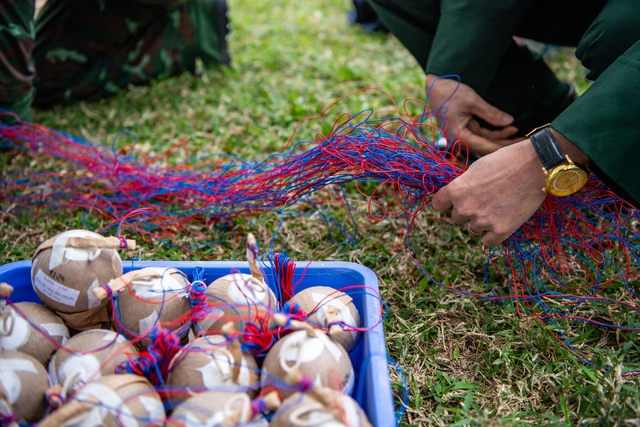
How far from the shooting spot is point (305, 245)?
1572 millimetres

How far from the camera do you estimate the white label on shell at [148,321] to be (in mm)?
1006

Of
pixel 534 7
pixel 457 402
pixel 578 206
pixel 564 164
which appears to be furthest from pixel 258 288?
pixel 534 7

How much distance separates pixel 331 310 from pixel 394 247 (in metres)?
0.61

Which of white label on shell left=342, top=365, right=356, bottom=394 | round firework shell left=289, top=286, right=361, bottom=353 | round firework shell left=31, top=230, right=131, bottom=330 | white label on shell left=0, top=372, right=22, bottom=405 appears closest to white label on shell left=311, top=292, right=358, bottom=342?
round firework shell left=289, top=286, right=361, bottom=353

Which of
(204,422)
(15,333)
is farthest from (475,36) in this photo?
(15,333)

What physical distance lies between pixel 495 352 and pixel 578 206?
48 cm

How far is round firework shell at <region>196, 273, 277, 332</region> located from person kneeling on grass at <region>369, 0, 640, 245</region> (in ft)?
1.59

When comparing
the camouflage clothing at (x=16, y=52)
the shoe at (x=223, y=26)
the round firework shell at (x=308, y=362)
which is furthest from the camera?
the shoe at (x=223, y=26)

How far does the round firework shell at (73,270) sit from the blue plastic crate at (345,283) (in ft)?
0.60

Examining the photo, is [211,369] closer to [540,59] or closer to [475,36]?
[475,36]

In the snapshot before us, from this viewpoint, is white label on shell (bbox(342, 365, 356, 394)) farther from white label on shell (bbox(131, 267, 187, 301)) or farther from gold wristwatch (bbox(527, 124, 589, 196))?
gold wristwatch (bbox(527, 124, 589, 196))

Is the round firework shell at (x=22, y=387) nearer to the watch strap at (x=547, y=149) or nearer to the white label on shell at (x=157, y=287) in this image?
the white label on shell at (x=157, y=287)

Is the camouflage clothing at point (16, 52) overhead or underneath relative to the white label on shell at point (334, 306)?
overhead

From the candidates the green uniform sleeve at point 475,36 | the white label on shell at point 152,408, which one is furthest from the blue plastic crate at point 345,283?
the green uniform sleeve at point 475,36
